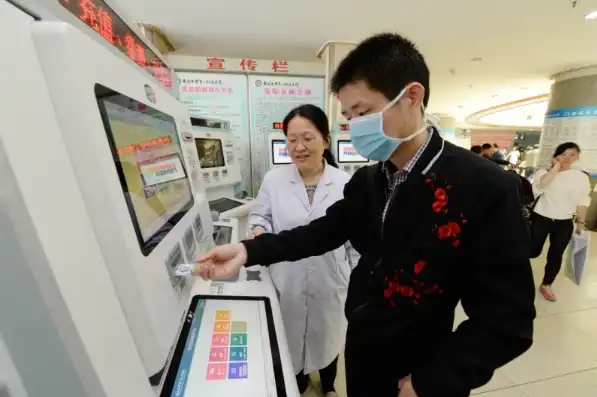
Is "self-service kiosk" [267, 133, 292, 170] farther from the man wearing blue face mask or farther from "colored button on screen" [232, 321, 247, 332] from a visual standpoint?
"colored button on screen" [232, 321, 247, 332]

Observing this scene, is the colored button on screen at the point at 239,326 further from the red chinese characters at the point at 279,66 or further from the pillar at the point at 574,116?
the pillar at the point at 574,116

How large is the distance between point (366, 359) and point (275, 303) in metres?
0.38

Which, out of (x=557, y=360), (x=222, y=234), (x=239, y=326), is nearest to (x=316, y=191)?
(x=222, y=234)

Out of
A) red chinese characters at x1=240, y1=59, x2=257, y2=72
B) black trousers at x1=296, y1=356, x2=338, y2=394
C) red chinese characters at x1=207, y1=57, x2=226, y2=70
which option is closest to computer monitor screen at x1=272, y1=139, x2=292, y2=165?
red chinese characters at x1=240, y1=59, x2=257, y2=72

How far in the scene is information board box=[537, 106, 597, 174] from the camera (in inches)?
180

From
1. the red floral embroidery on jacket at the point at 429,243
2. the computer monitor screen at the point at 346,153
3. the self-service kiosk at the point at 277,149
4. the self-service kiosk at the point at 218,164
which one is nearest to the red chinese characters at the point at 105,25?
the red floral embroidery on jacket at the point at 429,243

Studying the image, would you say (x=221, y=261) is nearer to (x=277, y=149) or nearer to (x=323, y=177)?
(x=323, y=177)

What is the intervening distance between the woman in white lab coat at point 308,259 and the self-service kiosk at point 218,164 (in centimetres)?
77

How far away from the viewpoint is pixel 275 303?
31.6 inches

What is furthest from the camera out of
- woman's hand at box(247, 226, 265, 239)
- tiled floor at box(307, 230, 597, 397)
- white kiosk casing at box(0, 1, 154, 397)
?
tiled floor at box(307, 230, 597, 397)

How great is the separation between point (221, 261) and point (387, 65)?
0.70 meters

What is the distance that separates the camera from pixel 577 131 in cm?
467

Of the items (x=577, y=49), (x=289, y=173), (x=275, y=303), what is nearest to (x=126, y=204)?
(x=275, y=303)

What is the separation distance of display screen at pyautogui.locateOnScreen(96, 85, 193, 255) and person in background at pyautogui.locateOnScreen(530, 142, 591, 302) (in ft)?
11.4
